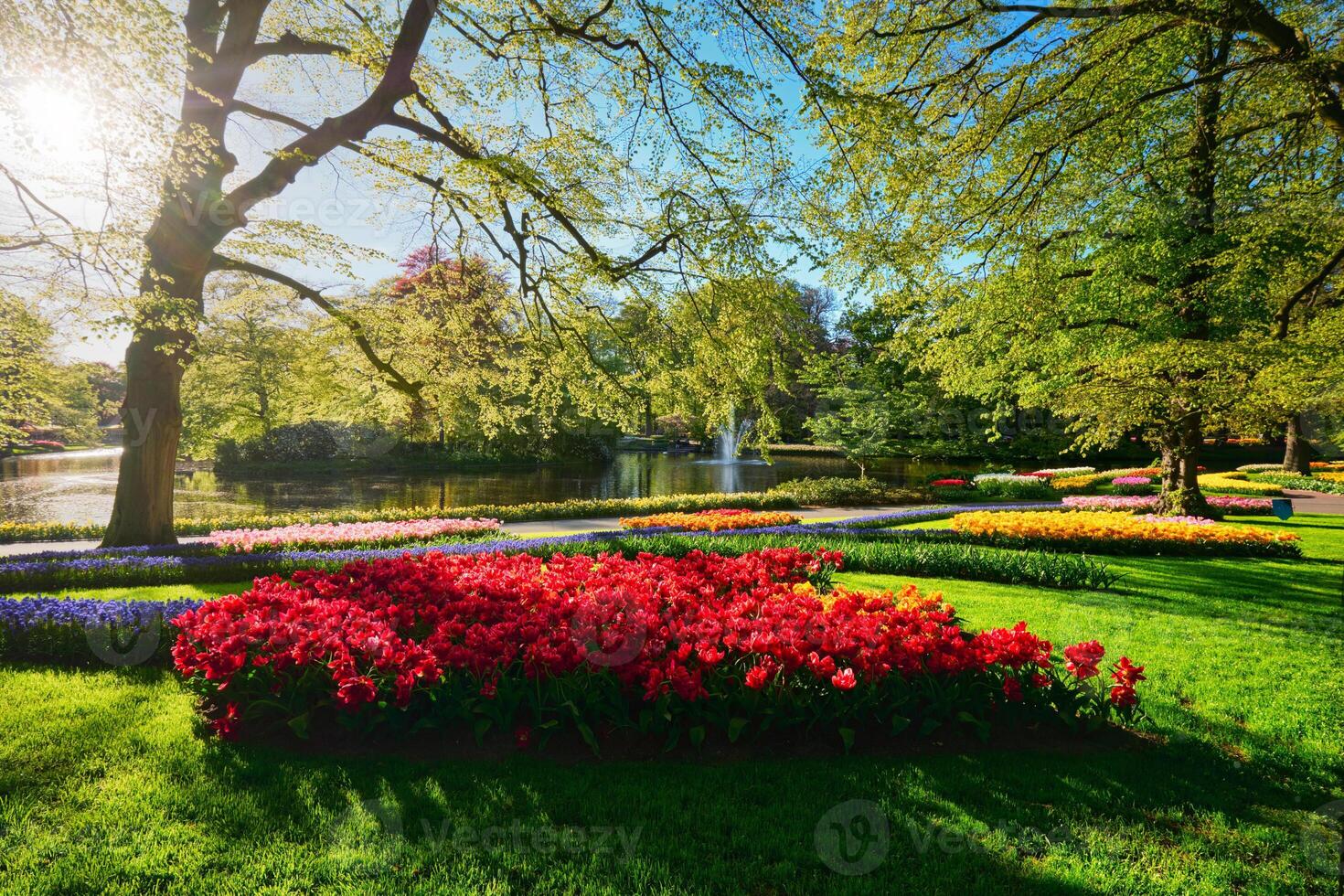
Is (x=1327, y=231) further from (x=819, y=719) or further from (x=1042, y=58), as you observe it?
(x=819, y=719)

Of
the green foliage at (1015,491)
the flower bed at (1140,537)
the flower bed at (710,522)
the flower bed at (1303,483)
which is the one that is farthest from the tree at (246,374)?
the flower bed at (1303,483)

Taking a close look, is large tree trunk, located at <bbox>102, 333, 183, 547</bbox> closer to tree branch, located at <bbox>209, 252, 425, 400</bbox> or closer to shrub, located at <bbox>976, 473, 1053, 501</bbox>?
tree branch, located at <bbox>209, 252, 425, 400</bbox>

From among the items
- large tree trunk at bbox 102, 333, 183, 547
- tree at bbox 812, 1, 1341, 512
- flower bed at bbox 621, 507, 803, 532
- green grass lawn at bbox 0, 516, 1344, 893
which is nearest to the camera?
green grass lawn at bbox 0, 516, 1344, 893

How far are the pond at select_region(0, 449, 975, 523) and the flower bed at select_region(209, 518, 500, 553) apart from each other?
7909mm

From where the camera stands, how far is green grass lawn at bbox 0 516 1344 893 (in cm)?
238

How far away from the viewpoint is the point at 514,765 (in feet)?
10.4

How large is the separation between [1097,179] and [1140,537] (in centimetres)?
557

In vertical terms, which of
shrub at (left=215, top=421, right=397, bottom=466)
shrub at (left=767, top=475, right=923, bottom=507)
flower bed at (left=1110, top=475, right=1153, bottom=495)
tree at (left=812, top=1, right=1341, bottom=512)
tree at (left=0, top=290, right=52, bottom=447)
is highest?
tree at (left=812, top=1, right=1341, bottom=512)

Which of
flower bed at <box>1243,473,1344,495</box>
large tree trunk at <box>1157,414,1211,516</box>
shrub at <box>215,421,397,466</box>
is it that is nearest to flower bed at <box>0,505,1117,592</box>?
large tree trunk at <box>1157,414,1211,516</box>

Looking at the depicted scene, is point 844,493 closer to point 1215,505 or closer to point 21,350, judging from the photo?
point 1215,505

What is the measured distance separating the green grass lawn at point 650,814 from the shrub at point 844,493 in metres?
14.2

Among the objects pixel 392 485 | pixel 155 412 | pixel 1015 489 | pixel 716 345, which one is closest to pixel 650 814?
pixel 716 345

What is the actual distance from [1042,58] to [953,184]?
135 centimetres

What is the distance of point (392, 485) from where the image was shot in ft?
79.3
